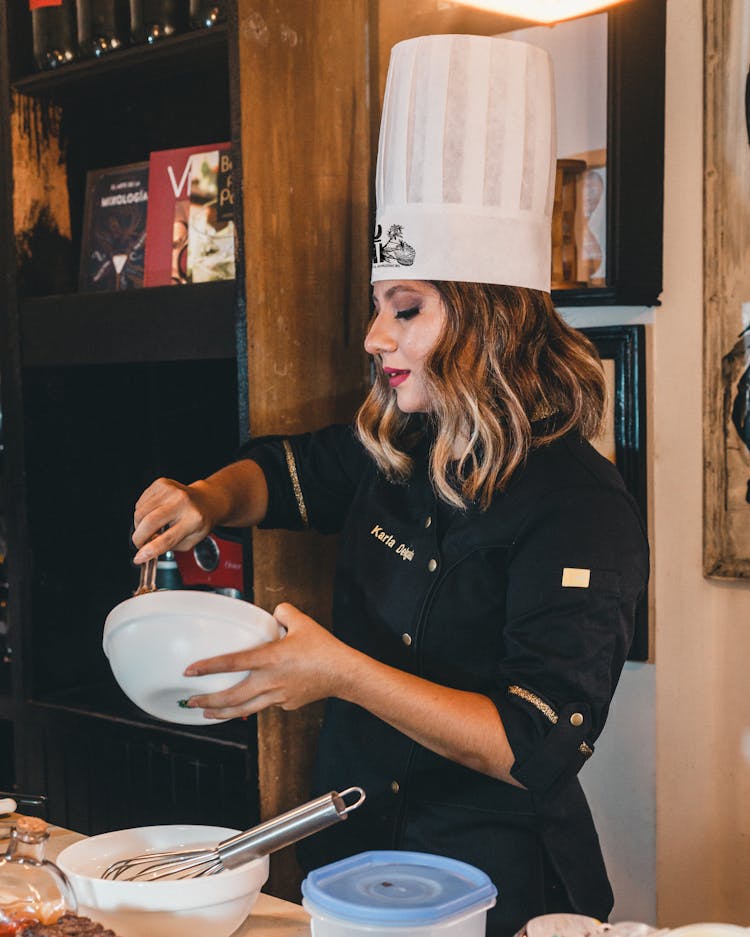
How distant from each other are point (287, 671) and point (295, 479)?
0.56 metres

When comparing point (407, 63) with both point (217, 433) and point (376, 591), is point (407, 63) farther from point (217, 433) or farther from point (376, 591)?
point (217, 433)

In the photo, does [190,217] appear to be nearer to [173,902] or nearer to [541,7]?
[541,7]

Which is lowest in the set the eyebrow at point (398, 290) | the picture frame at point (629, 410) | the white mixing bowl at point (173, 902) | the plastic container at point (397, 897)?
the white mixing bowl at point (173, 902)

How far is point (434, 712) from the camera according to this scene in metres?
1.35

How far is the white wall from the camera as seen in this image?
1860 mm

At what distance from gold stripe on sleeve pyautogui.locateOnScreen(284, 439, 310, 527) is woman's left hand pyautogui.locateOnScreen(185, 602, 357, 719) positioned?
1.66 ft

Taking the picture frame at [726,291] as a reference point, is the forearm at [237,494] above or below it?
below

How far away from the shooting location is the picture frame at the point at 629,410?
191 cm

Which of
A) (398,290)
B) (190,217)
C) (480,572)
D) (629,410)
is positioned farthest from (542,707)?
(190,217)

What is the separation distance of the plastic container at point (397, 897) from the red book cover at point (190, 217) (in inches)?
50.5

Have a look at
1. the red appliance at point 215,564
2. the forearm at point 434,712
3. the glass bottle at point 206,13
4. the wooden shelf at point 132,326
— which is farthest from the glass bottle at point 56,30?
the forearm at point 434,712

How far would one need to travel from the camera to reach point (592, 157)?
1867 millimetres

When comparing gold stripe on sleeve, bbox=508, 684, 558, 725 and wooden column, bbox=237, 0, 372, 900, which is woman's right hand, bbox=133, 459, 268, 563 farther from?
gold stripe on sleeve, bbox=508, 684, 558, 725

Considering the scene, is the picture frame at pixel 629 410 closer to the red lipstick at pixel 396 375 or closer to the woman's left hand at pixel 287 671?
the red lipstick at pixel 396 375
